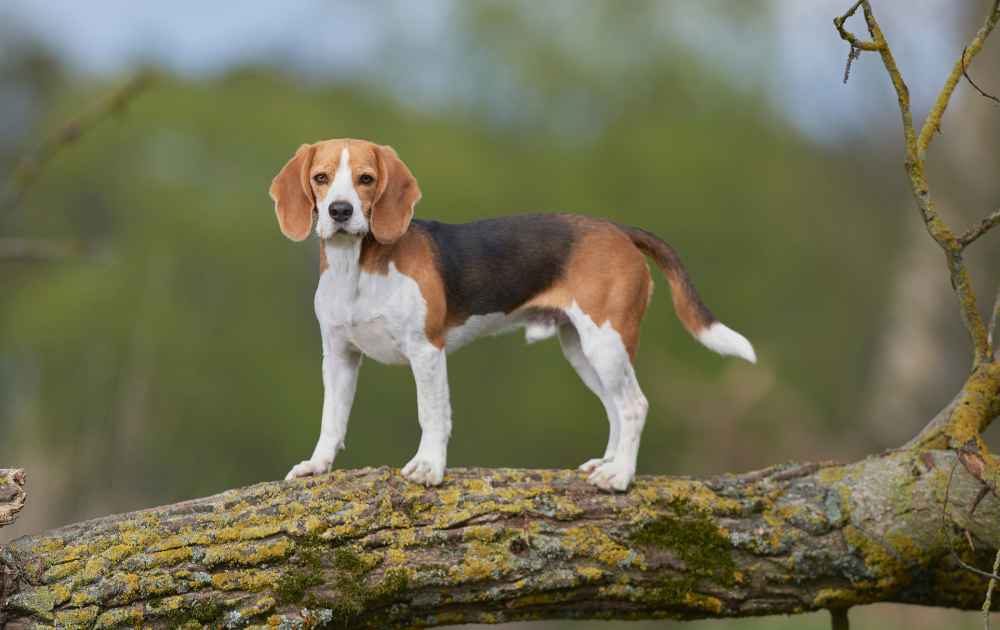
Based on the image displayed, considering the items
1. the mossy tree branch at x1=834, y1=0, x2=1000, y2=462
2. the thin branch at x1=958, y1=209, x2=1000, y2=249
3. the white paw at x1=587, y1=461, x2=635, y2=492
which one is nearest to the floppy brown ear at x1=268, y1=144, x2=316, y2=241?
the white paw at x1=587, y1=461, x2=635, y2=492

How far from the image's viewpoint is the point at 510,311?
586cm

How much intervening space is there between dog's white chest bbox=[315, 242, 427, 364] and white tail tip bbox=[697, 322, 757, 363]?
1422mm

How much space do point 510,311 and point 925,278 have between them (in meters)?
9.60

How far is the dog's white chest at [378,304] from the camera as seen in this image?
5.49 metres

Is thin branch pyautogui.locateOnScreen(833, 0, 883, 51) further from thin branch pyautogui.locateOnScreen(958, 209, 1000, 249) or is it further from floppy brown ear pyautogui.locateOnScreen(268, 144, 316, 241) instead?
floppy brown ear pyautogui.locateOnScreen(268, 144, 316, 241)

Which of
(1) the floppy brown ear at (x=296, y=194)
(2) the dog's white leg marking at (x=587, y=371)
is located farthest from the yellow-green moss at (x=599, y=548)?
(1) the floppy brown ear at (x=296, y=194)

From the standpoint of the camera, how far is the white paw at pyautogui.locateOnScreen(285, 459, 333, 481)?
547 cm

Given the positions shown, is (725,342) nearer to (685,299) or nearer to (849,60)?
(685,299)

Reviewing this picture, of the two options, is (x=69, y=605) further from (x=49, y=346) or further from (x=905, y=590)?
(x=49, y=346)

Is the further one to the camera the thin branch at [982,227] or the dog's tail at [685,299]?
the dog's tail at [685,299]

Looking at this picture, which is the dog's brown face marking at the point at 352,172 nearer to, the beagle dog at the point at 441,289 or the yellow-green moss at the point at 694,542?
the beagle dog at the point at 441,289

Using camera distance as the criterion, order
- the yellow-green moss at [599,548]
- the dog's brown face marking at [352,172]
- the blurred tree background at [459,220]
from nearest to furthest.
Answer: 1. the yellow-green moss at [599,548]
2. the dog's brown face marking at [352,172]
3. the blurred tree background at [459,220]

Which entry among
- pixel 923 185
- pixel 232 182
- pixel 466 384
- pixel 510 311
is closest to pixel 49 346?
pixel 232 182

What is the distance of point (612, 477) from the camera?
5.39 m
